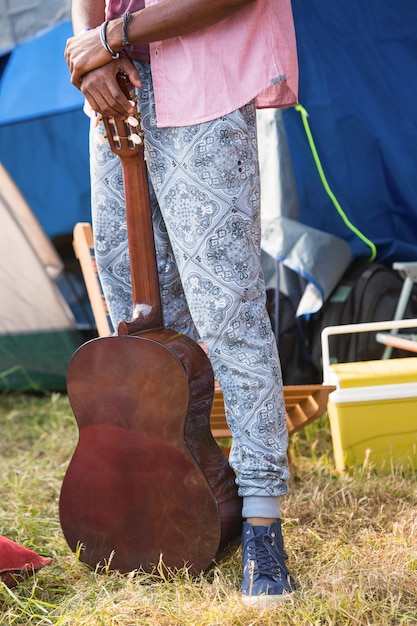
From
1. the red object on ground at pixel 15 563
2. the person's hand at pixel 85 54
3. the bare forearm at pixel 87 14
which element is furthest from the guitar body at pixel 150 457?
the bare forearm at pixel 87 14

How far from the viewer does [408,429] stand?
6.94 ft

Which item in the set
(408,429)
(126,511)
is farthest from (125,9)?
(408,429)

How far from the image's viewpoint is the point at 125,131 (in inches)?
58.0

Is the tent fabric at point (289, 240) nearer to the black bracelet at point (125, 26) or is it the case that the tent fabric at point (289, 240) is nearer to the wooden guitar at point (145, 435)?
the wooden guitar at point (145, 435)

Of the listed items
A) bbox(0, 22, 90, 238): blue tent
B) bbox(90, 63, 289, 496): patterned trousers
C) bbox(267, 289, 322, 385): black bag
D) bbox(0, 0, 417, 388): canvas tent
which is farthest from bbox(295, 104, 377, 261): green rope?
bbox(90, 63, 289, 496): patterned trousers

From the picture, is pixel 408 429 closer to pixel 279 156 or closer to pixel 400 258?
pixel 400 258

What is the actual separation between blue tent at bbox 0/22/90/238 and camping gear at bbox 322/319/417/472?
1.14m

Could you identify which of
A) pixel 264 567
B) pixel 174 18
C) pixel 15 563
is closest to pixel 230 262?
pixel 174 18

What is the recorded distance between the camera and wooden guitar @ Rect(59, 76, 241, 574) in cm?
148

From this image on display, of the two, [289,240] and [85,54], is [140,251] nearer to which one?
[85,54]

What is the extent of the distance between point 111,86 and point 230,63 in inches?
8.2

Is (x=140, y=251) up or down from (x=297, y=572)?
up

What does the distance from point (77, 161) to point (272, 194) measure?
661 mm

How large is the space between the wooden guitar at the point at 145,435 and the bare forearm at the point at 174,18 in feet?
0.32
